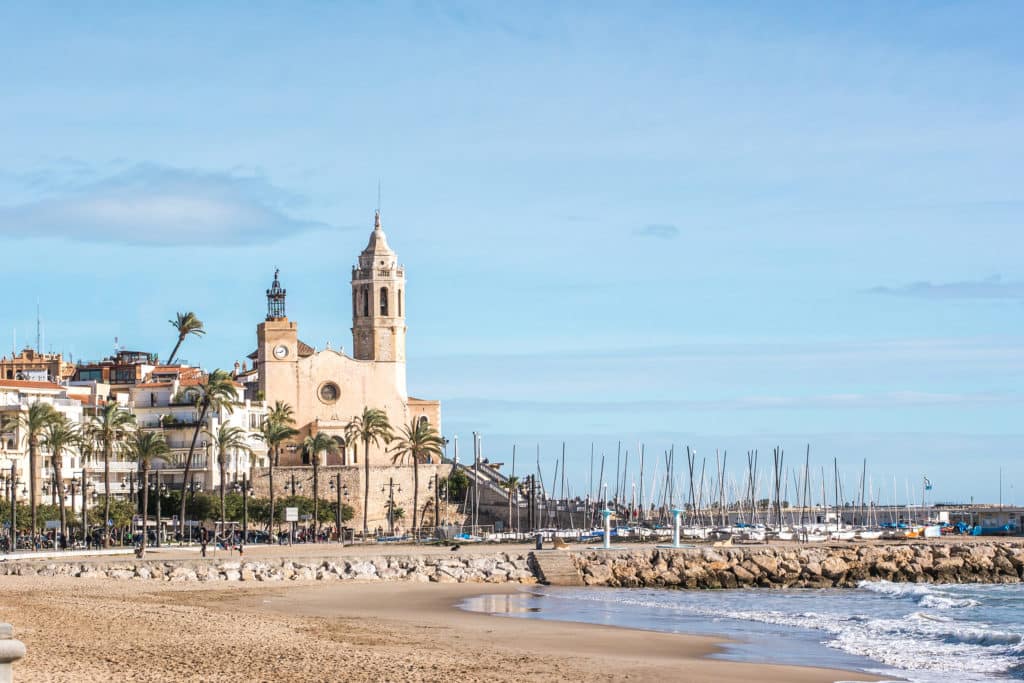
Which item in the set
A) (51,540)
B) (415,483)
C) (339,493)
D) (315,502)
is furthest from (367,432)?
→ (51,540)

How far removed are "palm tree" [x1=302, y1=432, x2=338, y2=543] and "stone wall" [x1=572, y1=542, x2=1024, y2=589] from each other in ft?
94.7

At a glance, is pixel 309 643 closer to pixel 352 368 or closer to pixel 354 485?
pixel 354 485

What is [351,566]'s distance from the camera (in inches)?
2009

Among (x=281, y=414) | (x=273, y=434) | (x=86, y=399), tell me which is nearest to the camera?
(x=273, y=434)

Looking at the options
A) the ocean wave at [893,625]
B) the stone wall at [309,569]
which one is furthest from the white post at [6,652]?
the stone wall at [309,569]

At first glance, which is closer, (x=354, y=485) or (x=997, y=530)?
(x=354, y=485)

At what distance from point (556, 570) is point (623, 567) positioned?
308 centimetres

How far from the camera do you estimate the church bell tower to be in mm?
101938

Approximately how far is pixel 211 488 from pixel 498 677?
225ft

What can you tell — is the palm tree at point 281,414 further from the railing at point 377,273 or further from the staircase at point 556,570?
the staircase at point 556,570

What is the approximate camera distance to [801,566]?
188ft

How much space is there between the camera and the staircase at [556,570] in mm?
52125

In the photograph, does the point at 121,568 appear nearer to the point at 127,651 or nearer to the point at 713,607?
the point at 713,607

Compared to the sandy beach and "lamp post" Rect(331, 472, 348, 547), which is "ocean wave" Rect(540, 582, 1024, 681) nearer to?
the sandy beach
